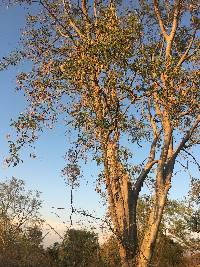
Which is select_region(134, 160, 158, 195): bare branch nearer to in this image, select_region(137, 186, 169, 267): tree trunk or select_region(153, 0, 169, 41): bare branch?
select_region(137, 186, 169, 267): tree trunk

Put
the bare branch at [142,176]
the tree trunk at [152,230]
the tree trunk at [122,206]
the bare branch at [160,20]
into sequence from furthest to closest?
the bare branch at [160,20] < the bare branch at [142,176] < the tree trunk at [152,230] < the tree trunk at [122,206]

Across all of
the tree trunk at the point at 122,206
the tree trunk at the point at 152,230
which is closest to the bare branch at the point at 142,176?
the tree trunk at the point at 122,206

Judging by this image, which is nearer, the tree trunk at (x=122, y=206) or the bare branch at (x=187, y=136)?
the tree trunk at (x=122, y=206)

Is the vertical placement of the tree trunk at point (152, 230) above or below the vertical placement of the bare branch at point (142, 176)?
below

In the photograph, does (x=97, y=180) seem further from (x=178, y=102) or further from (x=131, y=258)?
(x=178, y=102)

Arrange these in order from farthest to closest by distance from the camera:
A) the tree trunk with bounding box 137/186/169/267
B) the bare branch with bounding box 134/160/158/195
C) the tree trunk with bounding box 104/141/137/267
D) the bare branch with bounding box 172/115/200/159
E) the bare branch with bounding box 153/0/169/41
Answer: the bare branch with bounding box 153/0/169/41 → the bare branch with bounding box 172/115/200/159 → the bare branch with bounding box 134/160/158/195 → the tree trunk with bounding box 137/186/169/267 → the tree trunk with bounding box 104/141/137/267

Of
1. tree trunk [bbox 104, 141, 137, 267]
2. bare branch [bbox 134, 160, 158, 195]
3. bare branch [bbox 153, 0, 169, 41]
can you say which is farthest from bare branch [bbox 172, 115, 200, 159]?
bare branch [bbox 153, 0, 169, 41]

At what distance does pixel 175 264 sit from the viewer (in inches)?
1093

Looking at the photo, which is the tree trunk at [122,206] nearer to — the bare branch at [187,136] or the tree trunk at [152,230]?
the tree trunk at [152,230]

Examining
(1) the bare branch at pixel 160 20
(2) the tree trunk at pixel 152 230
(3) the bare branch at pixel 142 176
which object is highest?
(1) the bare branch at pixel 160 20

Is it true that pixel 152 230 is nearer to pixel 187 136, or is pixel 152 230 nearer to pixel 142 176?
pixel 142 176

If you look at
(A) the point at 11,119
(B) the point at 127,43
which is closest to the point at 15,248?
(A) the point at 11,119

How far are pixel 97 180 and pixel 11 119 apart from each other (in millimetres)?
4389

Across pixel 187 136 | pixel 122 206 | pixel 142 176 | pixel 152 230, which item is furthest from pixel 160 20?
pixel 152 230
